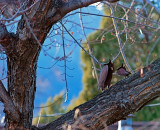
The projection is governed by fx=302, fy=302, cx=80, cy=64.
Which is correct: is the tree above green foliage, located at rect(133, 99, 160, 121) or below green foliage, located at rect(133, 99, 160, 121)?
below

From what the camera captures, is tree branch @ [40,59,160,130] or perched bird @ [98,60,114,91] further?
perched bird @ [98,60,114,91]

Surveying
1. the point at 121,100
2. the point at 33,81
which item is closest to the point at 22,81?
the point at 33,81

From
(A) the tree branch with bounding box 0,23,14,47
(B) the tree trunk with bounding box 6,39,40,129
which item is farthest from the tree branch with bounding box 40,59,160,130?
(A) the tree branch with bounding box 0,23,14,47

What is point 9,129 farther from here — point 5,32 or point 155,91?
point 155,91

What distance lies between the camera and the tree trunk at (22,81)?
2463 mm

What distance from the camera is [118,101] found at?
229 cm

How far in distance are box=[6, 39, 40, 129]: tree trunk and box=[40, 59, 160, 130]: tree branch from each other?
37 cm

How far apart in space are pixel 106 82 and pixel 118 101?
33 centimetres

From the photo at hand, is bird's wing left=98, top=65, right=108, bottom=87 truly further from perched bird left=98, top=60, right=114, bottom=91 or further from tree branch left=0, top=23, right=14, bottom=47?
tree branch left=0, top=23, right=14, bottom=47

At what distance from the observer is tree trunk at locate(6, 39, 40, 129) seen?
97.0 inches

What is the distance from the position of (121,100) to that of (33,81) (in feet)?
2.52

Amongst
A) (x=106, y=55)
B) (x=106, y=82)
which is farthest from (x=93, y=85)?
(x=106, y=82)

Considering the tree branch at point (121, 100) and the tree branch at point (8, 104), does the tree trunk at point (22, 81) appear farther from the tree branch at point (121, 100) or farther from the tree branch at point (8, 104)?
the tree branch at point (121, 100)

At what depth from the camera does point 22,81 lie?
249 centimetres
